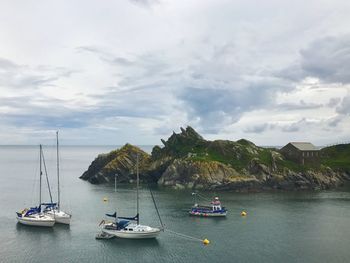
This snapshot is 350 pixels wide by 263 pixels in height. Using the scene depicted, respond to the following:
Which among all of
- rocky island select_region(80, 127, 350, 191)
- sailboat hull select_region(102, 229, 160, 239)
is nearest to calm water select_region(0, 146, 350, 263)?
sailboat hull select_region(102, 229, 160, 239)

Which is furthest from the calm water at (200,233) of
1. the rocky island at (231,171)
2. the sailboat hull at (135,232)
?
the rocky island at (231,171)

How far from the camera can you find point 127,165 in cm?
19850

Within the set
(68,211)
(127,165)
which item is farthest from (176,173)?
(68,211)

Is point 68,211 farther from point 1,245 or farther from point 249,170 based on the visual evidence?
point 249,170

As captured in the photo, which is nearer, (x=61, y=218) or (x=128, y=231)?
(x=128, y=231)

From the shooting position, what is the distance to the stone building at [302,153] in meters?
190

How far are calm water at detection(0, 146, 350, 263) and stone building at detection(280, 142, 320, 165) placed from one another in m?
41.5

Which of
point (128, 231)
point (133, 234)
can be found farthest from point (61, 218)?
point (133, 234)

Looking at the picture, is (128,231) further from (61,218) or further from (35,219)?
(35,219)

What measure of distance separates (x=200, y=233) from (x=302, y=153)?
360 ft

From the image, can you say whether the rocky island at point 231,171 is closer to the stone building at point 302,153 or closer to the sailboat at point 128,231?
the stone building at point 302,153

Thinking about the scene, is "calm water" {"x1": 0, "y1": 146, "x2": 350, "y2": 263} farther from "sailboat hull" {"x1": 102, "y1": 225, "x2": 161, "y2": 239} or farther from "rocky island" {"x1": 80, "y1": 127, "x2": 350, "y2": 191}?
"rocky island" {"x1": 80, "y1": 127, "x2": 350, "y2": 191}

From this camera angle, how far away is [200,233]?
316 feet

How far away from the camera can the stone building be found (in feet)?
624
